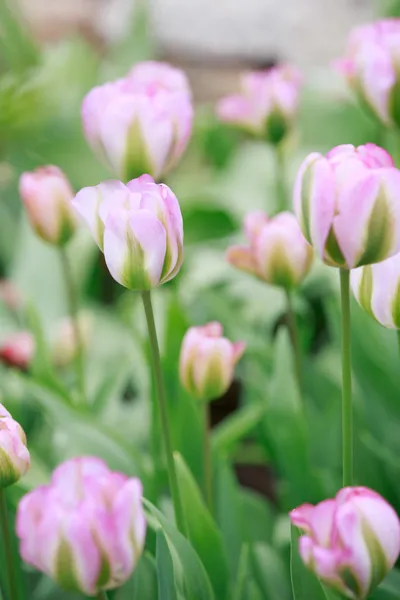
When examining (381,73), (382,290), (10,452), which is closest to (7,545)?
(10,452)

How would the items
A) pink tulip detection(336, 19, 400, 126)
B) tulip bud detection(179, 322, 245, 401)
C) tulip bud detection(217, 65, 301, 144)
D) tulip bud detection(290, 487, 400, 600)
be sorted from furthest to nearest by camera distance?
tulip bud detection(217, 65, 301, 144) < pink tulip detection(336, 19, 400, 126) < tulip bud detection(179, 322, 245, 401) < tulip bud detection(290, 487, 400, 600)

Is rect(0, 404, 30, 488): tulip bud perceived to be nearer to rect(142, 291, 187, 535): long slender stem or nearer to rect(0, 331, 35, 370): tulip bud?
rect(142, 291, 187, 535): long slender stem

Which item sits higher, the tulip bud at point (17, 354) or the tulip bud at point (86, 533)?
the tulip bud at point (86, 533)

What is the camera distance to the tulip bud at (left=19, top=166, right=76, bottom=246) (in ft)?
1.69

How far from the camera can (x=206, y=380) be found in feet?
1.42

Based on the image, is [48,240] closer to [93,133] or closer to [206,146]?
[93,133]

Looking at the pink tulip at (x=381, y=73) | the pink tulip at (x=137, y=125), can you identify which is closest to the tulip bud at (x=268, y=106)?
the pink tulip at (x=381, y=73)

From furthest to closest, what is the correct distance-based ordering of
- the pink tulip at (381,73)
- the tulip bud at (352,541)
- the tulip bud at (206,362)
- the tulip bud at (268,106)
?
1. the tulip bud at (268,106)
2. the pink tulip at (381,73)
3. the tulip bud at (206,362)
4. the tulip bud at (352,541)

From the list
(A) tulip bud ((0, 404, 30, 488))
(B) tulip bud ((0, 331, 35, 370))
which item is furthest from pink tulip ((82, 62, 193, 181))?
(B) tulip bud ((0, 331, 35, 370))

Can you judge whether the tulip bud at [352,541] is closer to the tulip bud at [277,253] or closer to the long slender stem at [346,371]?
the long slender stem at [346,371]

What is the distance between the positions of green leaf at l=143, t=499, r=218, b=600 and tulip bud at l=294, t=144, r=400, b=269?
0.14 metres

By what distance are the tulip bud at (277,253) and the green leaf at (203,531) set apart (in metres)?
0.12

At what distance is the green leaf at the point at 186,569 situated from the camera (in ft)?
1.25

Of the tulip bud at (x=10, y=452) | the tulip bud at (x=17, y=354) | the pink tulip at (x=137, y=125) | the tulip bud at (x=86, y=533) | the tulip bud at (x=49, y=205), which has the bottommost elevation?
the tulip bud at (x=17, y=354)
